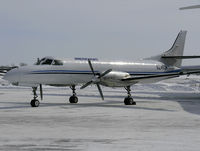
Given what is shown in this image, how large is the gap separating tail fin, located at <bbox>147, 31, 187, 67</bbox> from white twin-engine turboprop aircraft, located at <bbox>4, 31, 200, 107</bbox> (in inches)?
41.1

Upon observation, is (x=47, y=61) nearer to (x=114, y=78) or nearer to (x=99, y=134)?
(x=114, y=78)

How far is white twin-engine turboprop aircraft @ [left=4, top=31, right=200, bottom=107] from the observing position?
867 inches

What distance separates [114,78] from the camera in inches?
941

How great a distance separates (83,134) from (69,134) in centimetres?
45

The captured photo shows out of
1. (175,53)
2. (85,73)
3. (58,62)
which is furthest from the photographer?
(175,53)

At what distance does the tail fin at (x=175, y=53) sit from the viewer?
30.2 meters

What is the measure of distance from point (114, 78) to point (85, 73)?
7.23ft

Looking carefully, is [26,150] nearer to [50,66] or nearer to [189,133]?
[189,133]

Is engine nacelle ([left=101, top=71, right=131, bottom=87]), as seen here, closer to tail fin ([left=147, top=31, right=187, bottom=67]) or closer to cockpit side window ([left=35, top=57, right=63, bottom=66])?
cockpit side window ([left=35, top=57, right=63, bottom=66])

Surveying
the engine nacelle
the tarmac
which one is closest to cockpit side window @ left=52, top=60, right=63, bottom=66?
the engine nacelle

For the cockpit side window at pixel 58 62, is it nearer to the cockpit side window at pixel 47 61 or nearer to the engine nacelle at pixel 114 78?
the cockpit side window at pixel 47 61

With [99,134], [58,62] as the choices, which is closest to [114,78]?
[58,62]

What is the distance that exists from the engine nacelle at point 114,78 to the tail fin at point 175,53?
6375 millimetres

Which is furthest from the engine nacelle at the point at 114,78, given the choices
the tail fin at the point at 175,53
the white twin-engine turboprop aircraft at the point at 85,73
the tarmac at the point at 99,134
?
the tarmac at the point at 99,134
